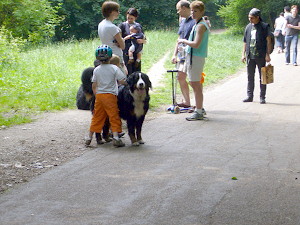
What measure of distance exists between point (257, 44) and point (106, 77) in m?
4.81

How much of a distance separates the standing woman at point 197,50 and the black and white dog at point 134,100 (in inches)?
83.8

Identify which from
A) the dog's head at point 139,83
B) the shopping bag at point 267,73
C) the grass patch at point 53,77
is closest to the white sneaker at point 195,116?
the grass patch at point 53,77

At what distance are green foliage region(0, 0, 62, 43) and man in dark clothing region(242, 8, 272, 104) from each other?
1757cm

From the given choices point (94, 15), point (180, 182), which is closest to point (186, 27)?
point (180, 182)

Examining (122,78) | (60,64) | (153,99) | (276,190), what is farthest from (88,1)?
(276,190)

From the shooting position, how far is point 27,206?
5172mm

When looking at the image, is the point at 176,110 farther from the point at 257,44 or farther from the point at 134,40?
the point at 257,44

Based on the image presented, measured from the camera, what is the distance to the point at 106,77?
759 centimetres

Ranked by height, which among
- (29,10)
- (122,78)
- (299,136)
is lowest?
(299,136)

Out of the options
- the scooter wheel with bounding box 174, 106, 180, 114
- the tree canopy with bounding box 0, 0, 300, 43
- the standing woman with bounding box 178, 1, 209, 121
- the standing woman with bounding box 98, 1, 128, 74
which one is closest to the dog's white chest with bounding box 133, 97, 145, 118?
the standing woman with bounding box 98, 1, 128, 74

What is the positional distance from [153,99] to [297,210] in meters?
7.43

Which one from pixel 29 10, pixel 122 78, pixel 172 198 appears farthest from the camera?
pixel 29 10

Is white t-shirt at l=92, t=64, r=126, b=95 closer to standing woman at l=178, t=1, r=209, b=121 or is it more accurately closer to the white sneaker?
standing woman at l=178, t=1, r=209, b=121

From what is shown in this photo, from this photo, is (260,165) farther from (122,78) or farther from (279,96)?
(279,96)
